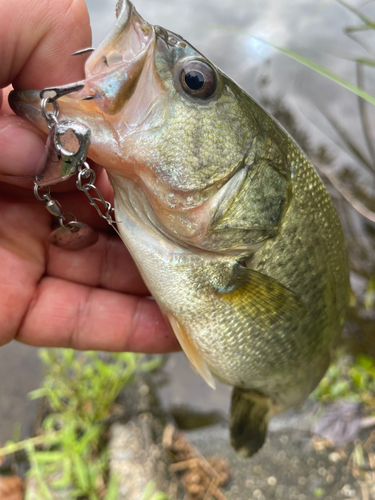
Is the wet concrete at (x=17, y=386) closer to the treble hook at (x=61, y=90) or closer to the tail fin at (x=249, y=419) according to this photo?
the tail fin at (x=249, y=419)

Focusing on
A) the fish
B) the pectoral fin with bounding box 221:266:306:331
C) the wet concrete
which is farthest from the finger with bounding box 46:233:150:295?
the wet concrete

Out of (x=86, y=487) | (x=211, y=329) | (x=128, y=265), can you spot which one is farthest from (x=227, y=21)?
(x=86, y=487)

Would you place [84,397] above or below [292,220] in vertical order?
below

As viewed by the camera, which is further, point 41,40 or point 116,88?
point 41,40

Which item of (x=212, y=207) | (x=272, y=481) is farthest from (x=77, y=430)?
(x=212, y=207)

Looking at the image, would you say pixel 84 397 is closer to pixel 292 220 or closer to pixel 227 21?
pixel 292 220

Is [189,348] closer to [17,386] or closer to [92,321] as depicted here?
[92,321]

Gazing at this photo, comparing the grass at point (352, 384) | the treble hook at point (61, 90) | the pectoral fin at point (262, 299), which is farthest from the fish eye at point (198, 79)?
the grass at point (352, 384)
